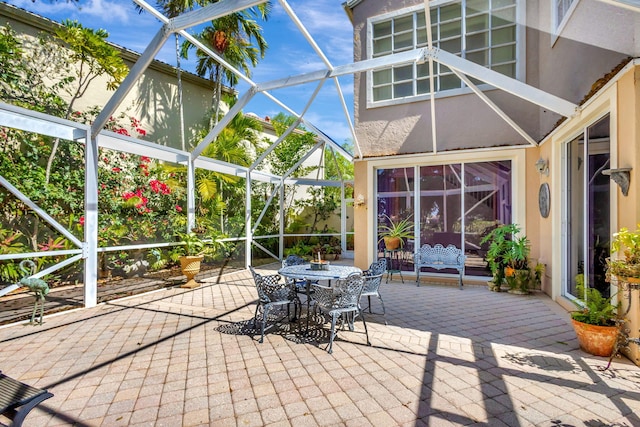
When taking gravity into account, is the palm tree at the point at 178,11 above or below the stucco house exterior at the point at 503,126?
above

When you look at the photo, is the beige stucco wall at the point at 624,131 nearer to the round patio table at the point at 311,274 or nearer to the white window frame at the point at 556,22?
the white window frame at the point at 556,22

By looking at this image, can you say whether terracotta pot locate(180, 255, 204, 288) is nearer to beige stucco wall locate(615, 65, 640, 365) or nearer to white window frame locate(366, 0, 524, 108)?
white window frame locate(366, 0, 524, 108)

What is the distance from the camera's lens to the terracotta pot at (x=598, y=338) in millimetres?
3414

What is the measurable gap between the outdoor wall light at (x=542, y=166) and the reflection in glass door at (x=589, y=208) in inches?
24.0

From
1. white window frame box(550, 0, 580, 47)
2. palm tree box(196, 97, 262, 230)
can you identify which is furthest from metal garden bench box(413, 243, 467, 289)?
palm tree box(196, 97, 262, 230)

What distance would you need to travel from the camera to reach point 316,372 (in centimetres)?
318

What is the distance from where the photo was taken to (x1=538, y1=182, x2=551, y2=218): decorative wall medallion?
6072 millimetres

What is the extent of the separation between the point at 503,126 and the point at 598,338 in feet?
16.4

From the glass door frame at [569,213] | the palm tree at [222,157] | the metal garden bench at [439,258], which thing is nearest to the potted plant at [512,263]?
the metal garden bench at [439,258]

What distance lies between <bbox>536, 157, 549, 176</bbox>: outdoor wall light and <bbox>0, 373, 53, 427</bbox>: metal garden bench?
7.35 meters

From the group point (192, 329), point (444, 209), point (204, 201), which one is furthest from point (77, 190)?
point (444, 209)

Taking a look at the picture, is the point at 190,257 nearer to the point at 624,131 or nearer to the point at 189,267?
the point at 189,267

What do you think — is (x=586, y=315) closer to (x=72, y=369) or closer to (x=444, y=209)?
(x=444, y=209)

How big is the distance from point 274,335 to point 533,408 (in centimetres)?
274
